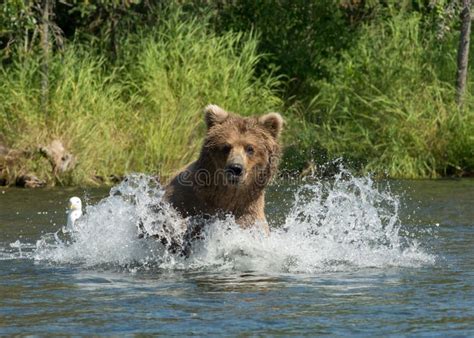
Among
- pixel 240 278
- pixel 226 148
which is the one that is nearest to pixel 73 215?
pixel 226 148

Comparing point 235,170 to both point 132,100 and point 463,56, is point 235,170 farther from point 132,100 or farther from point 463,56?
point 463,56

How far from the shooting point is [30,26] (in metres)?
16.7

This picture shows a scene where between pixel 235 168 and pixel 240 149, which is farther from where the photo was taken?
pixel 240 149

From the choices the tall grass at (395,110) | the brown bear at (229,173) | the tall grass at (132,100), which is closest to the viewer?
the brown bear at (229,173)

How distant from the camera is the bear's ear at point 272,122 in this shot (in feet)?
30.9

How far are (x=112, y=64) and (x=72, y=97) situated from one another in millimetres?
1807

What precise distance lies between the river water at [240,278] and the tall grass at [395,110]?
5.09 metres

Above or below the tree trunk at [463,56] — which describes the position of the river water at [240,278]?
below

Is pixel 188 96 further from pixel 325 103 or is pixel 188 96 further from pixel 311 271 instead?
pixel 311 271

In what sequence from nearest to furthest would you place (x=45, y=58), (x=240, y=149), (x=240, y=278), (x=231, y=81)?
(x=240, y=278) < (x=240, y=149) < (x=45, y=58) < (x=231, y=81)

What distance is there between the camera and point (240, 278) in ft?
28.8

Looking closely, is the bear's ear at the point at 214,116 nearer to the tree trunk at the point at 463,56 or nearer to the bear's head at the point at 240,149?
the bear's head at the point at 240,149

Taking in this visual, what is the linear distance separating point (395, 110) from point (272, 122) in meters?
8.59

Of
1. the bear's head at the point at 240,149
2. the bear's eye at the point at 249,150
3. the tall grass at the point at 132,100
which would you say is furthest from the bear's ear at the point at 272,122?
the tall grass at the point at 132,100
